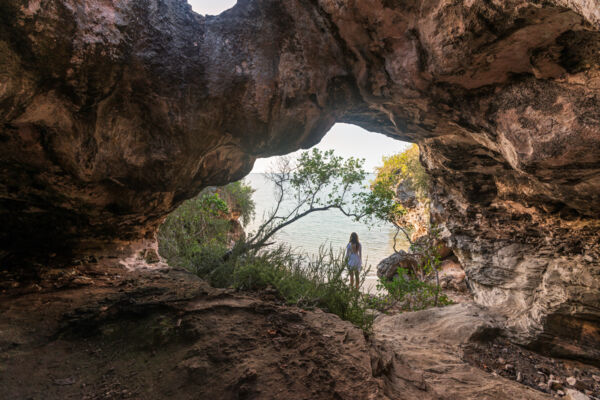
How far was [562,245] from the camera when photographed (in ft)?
11.9

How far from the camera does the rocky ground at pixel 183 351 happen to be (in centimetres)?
160

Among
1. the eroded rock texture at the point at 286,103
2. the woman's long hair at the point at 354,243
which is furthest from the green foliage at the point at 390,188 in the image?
the eroded rock texture at the point at 286,103

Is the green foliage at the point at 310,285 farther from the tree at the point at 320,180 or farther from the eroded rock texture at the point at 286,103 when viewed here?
the tree at the point at 320,180

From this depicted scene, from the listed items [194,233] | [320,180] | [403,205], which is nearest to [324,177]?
[320,180]

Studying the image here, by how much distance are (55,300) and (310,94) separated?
331 cm

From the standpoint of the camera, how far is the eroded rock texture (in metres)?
1.78

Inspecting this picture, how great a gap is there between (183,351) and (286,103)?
2.59 metres

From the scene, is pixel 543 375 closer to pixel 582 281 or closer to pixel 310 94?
pixel 582 281

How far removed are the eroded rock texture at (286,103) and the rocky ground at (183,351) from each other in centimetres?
98

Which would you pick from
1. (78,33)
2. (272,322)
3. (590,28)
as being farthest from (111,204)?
(590,28)

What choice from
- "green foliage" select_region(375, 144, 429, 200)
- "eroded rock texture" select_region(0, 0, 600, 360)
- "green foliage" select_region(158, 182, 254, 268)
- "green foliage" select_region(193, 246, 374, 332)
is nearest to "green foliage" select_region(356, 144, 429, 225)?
"green foliage" select_region(375, 144, 429, 200)

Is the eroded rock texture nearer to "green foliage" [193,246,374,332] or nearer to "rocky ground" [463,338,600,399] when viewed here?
"rocky ground" [463,338,600,399]

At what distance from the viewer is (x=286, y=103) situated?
2961 mm

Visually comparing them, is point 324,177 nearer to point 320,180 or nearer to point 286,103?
point 320,180
